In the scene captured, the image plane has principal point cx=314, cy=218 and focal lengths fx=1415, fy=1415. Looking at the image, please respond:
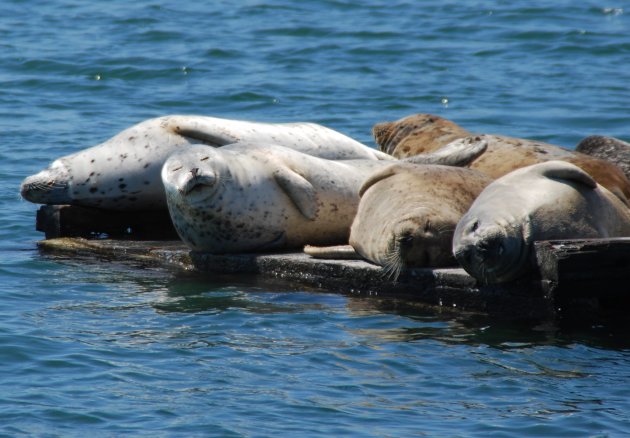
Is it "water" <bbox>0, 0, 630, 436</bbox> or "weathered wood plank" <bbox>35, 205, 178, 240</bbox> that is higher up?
"weathered wood plank" <bbox>35, 205, 178, 240</bbox>

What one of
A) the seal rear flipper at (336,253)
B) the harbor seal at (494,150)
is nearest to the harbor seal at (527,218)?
the harbor seal at (494,150)

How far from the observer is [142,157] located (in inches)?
366

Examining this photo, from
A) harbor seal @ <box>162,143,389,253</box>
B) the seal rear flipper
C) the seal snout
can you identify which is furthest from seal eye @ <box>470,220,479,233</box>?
the seal snout

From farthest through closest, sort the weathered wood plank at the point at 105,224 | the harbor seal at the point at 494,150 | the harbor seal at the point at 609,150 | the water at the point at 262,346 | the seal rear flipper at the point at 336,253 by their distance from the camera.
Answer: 1. the weathered wood plank at the point at 105,224
2. the harbor seal at the point at 609,150
3. the harbor seal at the point at 494,150
4. the seal rear flipper at the point at 336,253
5. the water at the point at 262,346

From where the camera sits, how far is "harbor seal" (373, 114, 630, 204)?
8.33 m

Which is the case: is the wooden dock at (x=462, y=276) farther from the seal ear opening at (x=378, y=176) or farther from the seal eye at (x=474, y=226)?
the seal ear opening at (x=378, y=176)

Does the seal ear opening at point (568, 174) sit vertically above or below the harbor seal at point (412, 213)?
above

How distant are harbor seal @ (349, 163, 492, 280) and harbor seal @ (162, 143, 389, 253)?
1.29 ft

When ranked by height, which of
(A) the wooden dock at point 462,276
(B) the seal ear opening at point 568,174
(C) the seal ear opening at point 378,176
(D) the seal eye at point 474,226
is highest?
(B) the seal ear opening at point 568,174

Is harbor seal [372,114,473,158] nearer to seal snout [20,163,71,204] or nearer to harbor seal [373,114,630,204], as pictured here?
harbor seal [373,114,630,204]

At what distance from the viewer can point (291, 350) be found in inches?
265

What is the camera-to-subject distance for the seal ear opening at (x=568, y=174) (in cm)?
723

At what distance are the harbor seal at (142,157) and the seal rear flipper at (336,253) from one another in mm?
1348

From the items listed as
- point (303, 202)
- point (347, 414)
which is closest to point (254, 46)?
point (303, 202)
